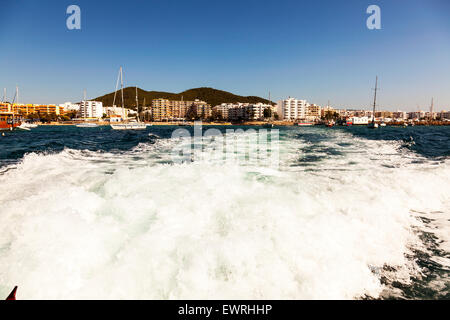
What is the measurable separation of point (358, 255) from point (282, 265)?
1.39 meters

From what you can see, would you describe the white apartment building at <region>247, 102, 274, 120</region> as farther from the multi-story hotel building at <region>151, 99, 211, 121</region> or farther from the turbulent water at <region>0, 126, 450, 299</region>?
the turbulent water at <region>0, 126, 450, 299</region>

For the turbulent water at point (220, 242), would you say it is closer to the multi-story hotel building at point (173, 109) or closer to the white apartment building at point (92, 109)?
the multi-story hotel building at point (173, 109)

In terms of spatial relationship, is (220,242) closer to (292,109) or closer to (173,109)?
(292,109)

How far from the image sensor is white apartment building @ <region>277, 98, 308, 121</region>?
489 ft

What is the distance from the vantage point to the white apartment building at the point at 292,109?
149 m

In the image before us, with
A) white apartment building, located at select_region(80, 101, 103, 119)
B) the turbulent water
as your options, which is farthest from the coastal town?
the turbulent water

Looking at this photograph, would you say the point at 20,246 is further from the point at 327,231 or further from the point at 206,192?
the point at 327,231

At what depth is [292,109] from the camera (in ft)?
495

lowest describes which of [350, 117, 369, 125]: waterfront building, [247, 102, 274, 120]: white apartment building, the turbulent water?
the turbulent water

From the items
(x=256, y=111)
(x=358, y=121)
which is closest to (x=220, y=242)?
(x=358, y=121)

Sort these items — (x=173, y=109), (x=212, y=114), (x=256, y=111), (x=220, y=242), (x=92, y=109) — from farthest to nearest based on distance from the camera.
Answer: (x=173, y=109) < (x=212, y=114) < (x=256, y=111) < (x=92, y=109) < (x=220, y=242)
